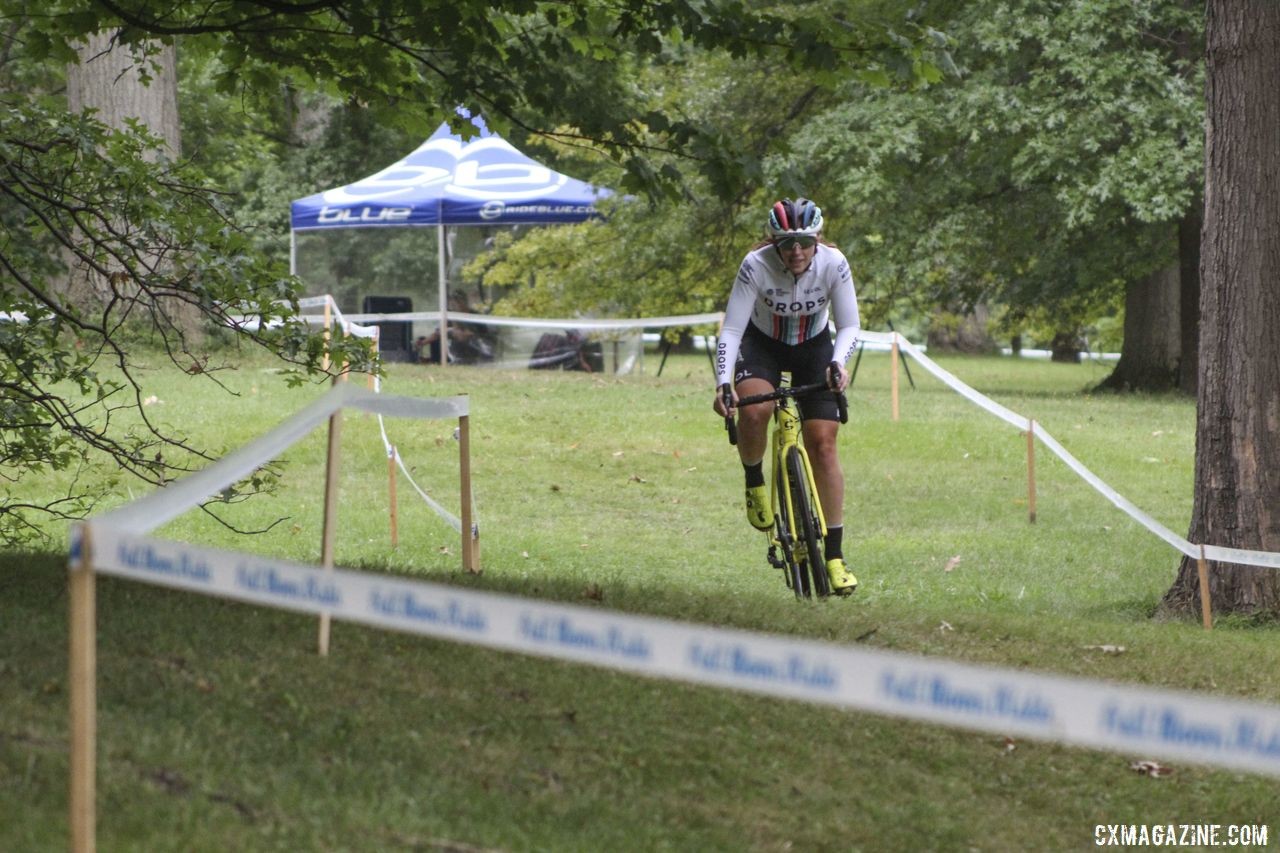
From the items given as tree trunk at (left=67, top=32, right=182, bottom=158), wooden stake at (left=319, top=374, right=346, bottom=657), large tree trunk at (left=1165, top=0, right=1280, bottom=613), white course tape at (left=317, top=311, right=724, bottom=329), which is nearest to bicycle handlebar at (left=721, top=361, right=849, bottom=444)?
large tree trunk at (left=1165, top=0, right=1280, bottom=613)

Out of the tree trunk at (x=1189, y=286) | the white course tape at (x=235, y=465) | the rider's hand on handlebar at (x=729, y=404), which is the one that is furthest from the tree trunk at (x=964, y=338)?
the white course tape at (x=235, y=465)

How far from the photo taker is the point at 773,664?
10.5ft

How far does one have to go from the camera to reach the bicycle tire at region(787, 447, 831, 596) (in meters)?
7.92

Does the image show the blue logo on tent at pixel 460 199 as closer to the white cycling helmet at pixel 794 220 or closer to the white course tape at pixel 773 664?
the white cycling helmet at pixel 794 220

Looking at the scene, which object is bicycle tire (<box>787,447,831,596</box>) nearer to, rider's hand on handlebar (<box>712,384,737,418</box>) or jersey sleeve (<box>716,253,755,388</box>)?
rider's hand on handlebar (<box>712,384,737,418</box>)

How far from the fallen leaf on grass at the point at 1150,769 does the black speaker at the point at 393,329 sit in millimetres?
21358

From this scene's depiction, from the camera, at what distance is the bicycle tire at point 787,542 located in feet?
26.4

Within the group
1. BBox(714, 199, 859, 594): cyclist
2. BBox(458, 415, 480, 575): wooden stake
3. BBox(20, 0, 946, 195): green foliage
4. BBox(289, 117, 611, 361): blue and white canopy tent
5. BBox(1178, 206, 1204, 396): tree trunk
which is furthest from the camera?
BBox(289, 117, 611, 361): blue and white canopy tent

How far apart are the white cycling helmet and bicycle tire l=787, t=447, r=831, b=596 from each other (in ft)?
3.54

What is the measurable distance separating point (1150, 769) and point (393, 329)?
2196 cm

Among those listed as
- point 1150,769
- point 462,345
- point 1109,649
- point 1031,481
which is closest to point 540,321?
point 462,345

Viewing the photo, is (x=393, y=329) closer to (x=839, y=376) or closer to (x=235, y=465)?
(x=839, y=376)

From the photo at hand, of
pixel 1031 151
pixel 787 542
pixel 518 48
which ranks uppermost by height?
pixel 1031 151

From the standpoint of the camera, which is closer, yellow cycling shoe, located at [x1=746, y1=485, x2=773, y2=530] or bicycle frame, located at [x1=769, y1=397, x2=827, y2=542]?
bicycle frame, located at [x1=769, y1=397, x2=827, y2=542]
